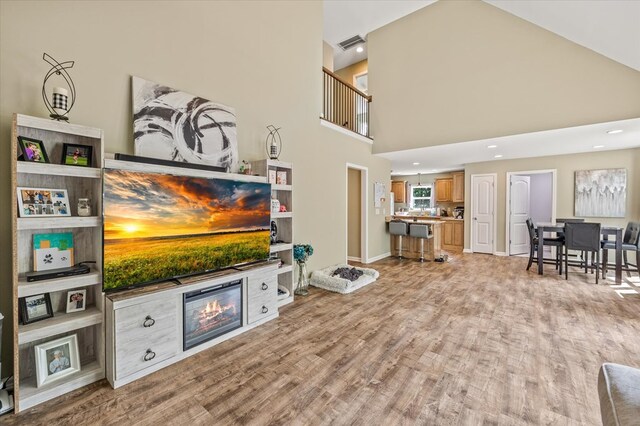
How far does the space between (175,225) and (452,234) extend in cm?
739

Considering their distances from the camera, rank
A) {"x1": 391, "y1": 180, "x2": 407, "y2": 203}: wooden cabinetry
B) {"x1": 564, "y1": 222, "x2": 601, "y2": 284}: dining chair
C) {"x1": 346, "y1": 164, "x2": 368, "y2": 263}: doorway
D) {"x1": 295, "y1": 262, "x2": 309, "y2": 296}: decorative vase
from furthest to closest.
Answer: {"x1": 391, "y1": 180, "x2": 407, "y2": 203}: wooden cabinetry, {"x1": 346, "y1": 164, "x2": 368, "y2": 263}: doorway, {"x1": 564, "y1": 222, "x2": 601, "y2": 284}: dining chair, {"x1": 295, "y1": 262, "x2": 309, "y2": 296}: decorative vase

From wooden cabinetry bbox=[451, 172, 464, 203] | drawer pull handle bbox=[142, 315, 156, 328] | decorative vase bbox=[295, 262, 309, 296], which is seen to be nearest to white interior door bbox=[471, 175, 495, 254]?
wooden cabinetry bbox=[451, 172, 464, 203]

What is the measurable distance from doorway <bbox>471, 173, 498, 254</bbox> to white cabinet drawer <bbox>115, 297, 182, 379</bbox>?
7286 millimetres

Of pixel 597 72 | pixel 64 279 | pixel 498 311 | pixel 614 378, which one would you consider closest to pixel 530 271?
pixel 498 311

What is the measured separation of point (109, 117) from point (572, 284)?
21.8 ft

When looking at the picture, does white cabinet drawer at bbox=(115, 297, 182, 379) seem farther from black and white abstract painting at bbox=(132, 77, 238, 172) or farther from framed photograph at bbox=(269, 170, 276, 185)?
framed photograph at bbox=(269, 170, 276, 185)

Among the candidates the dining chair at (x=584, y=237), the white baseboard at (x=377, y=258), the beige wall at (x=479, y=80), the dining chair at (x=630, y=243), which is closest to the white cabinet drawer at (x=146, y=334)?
the white baseboard at (x=377, y=258)

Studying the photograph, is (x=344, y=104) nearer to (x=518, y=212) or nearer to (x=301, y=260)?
(x=301, y=260)

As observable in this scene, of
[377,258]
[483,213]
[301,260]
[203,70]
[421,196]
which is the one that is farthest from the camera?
[421,196]

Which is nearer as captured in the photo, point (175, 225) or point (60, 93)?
point (60, 93)

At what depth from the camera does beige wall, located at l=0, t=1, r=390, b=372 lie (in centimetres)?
193

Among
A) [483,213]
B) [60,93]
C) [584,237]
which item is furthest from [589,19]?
[60,93]

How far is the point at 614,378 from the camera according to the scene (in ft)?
3.82

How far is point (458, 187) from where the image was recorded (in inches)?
310
